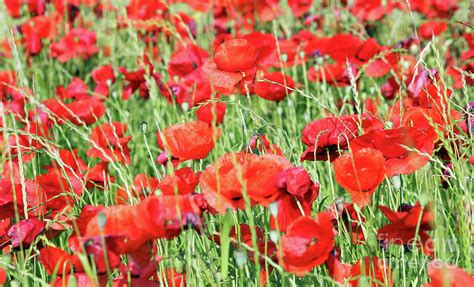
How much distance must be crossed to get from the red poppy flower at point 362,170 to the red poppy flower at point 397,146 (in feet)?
0.18

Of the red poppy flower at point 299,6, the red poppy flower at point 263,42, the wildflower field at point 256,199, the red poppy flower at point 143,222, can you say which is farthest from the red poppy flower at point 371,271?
the red poppy flower at point 299,6

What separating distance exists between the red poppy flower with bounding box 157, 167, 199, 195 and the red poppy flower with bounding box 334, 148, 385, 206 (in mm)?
230

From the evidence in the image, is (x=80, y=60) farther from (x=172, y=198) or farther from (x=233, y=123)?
(x=172, y=198)

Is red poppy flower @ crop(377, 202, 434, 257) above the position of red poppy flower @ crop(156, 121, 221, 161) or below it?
below

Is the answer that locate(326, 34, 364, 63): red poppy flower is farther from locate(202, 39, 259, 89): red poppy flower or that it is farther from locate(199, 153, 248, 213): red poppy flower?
locate(199, 153, 248, 213): red poppy flower

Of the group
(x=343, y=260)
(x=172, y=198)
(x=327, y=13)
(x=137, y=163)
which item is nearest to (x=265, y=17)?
(x=327, y=13)

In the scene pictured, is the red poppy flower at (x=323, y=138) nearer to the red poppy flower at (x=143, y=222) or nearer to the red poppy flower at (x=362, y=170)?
the red poppy flower at (x=362, y=170)

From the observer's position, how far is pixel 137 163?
8.46 feet

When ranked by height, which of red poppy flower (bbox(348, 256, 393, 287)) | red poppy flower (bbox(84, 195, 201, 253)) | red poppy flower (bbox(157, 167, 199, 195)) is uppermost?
red poppy flower (bbox(84, 195, 201, 253))

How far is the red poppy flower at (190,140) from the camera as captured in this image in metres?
1.38

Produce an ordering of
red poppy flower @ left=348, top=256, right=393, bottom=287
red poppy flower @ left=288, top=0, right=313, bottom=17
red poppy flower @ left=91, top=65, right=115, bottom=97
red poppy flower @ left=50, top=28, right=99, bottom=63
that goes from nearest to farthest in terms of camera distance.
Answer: red poppy flower @ left=348, top=256, right=393, bottom=287 < red poppy flower @ left=91, top=65, right=115, bottom=97 < red poppy flower @ left=50, top=28, right=99, bottom=63 < red poppy flower @ left=288, top=0, right=313, bottom=17

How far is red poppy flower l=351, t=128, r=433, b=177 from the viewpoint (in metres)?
1.25

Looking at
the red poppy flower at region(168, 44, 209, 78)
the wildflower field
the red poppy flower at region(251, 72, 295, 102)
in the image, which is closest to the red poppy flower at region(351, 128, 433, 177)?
the wildflower field

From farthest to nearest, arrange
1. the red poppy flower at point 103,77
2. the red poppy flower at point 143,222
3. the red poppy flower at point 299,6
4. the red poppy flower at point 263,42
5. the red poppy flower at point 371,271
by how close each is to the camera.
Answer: the red poppy flower at point 299,6 → the red poppy flower at point 103,77 → the red poppy flower at point 263,42 → the red poppy flower at point 371,271 → the red poppy flower at point 143,222
